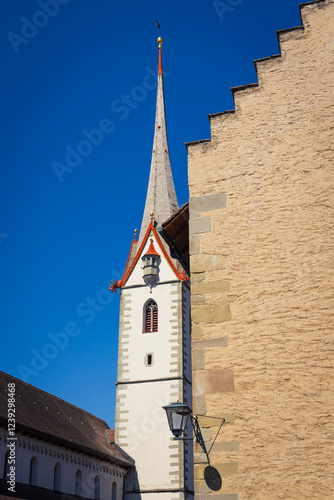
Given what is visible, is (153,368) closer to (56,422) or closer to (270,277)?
(56,422)

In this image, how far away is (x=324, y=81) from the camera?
27.0ft

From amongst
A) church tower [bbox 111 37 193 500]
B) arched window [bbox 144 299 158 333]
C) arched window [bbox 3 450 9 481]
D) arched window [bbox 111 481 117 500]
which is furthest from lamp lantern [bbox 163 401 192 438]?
arched window [bbox 144 299 158 333]

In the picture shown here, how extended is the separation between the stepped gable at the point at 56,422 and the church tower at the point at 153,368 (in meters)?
1.19

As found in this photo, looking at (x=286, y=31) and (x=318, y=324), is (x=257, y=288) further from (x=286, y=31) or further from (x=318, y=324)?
(x=286, y=31)

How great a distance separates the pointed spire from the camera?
36.0 meters

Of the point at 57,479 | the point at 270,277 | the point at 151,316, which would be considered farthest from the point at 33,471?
the point at 270,277

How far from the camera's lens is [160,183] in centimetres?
3794

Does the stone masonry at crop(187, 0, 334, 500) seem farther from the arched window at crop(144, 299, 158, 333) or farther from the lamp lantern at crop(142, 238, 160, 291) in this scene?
the lamp lantern at crop(142, 238, 160, 291)

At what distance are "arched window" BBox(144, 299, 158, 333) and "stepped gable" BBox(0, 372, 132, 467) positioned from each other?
5399 millimetres

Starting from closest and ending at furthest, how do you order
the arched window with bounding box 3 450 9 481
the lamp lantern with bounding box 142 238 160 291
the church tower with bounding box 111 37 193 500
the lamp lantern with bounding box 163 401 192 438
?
1. the lamp lantern with bounding box 163 401 192 438
2. the arched window with bounding box 3 450 9 481
3. the church tower with bounding box 111 37 193 500
4. the lamp lantern with bounding box 142 238 160 291

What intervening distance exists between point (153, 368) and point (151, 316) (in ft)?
9.64

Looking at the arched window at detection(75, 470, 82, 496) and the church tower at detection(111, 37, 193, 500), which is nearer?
the arched window at detection(75, 470, 82, 496)

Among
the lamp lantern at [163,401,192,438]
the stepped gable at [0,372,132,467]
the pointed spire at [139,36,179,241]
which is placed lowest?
the lamp lantern at [163,401,192,438]

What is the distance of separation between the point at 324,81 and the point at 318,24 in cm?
103
